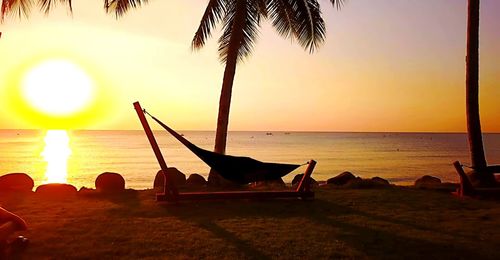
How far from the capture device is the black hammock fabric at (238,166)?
775cm

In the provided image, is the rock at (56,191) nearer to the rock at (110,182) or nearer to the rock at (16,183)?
the rock at (16,183)

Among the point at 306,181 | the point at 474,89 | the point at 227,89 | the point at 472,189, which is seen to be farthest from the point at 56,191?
the point at 474,89

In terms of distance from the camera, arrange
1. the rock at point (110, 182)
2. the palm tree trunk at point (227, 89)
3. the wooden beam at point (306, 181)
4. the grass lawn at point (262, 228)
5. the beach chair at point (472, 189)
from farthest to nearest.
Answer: the palm tree trunk at point (227, 89) → the rock at point (110, 182) → the beach chair at point (472, 189) → the wooden beam at point (306, 181) → the grass lawn at point (262, 228)

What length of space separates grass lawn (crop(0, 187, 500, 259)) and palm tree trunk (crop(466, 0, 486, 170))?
2601mm

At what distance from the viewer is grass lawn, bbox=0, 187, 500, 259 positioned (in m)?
4.93

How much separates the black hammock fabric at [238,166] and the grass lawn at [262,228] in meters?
0.52

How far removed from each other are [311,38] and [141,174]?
16235 mm

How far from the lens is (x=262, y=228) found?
6.13 m

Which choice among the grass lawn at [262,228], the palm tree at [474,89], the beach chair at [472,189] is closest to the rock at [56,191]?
the grass lawn at [262,228]

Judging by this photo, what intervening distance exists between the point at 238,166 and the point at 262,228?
1.88 meters

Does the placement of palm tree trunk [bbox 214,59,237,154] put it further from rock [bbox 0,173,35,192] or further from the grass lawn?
rock [bbox 0,173,35,192]

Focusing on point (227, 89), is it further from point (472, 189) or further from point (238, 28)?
point (472, 189)

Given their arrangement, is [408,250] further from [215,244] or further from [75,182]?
→ [75,182]

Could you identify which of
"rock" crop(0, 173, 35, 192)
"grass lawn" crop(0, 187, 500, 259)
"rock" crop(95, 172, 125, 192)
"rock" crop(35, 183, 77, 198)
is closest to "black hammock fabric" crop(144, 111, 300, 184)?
"grass lawn" crop(0, 187, 500, 259)
